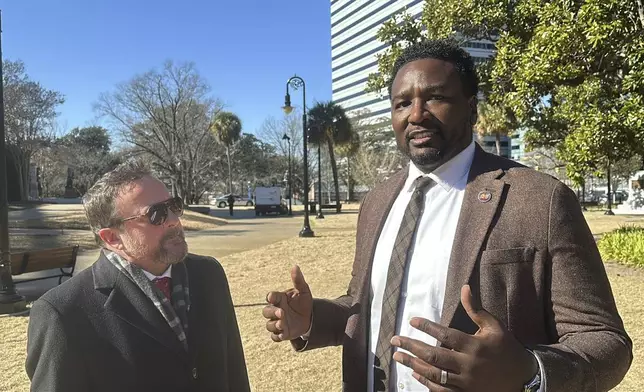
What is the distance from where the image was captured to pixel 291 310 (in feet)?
5.58

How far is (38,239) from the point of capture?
16.4 m

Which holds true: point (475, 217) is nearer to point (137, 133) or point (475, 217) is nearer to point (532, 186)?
point (532, 186)

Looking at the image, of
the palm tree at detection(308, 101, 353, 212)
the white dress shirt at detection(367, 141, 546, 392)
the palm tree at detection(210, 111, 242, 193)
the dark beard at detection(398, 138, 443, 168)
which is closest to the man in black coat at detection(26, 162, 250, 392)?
the white dress shirt at detection(367, 141, 546, 392)

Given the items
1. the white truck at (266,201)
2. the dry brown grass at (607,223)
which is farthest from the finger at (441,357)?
the white truck at (266,201)

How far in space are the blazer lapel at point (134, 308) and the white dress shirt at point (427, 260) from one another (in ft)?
2.89

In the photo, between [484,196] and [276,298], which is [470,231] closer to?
[484,196]

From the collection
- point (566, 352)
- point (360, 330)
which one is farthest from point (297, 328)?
point (566, 352)

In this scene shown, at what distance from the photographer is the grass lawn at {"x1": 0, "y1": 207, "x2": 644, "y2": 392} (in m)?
4.57

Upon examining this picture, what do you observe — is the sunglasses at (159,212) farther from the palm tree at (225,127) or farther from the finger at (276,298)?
the palm tree at (225,127)

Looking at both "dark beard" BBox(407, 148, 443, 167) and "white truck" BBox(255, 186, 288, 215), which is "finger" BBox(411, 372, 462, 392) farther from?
"white truck" BBox(255, 186, 288, 215)

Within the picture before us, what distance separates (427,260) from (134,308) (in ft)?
4.08

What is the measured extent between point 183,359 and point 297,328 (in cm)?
61

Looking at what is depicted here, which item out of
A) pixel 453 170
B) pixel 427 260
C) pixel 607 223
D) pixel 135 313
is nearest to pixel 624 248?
pixel 453 170

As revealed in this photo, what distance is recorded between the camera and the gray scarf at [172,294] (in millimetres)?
2020
